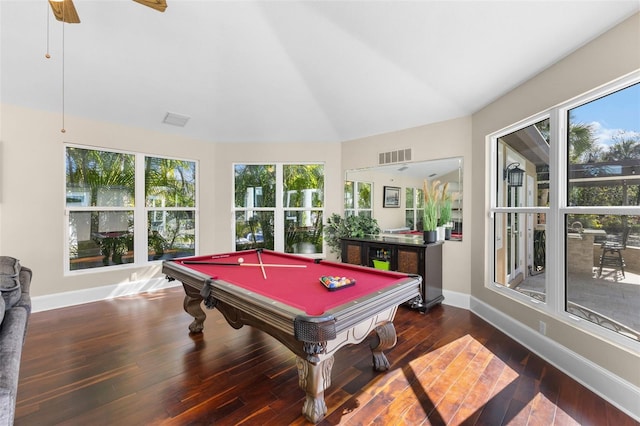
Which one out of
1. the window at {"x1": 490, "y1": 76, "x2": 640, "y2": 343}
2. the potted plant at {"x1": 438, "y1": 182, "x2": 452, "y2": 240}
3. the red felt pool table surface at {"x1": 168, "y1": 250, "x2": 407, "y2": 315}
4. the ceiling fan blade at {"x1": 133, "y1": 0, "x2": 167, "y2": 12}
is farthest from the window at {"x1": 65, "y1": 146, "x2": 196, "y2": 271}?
the window at {"x1": 490, "y1": 76, "x2": 640, "y2": 343}

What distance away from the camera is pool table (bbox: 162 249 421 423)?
1.59 metres

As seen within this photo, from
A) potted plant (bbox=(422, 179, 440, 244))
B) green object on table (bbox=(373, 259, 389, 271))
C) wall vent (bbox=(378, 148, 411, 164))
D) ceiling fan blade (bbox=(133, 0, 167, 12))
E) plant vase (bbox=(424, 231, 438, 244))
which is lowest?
green object on table (bbox=(373, 259, 389, 271))

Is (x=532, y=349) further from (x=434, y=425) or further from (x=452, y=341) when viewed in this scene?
(x=434, y=425)

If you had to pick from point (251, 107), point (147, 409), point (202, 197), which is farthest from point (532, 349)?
point (202, 197)

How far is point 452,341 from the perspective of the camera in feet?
9.40

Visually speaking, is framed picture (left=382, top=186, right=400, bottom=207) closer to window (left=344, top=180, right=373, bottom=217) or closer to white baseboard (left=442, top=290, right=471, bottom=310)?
window (left=344, top=180, right=373, bottom=217)

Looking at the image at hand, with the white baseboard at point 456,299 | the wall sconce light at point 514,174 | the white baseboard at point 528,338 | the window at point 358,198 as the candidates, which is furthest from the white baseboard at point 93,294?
the wall sconce light at point 514,174

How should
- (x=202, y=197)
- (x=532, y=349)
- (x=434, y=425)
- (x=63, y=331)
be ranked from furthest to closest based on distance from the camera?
(x=202, y=197), (x=63, y=331), (x=532, y=349), (x=434, y=425)

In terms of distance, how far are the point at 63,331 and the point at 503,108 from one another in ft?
17.8

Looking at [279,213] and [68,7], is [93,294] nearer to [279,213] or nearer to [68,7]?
[279,213]

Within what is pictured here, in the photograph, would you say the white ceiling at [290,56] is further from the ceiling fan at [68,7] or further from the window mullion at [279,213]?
the window mullion at [279,213]

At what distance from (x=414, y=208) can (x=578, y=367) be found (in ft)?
7.91

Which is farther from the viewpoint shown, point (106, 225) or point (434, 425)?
point (106, 225)

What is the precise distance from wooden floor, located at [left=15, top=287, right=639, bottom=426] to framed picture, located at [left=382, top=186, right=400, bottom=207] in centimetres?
192
